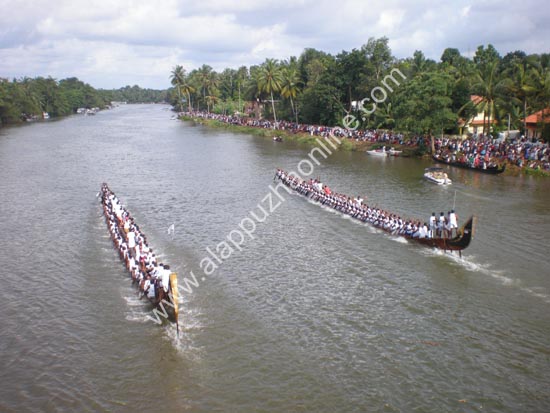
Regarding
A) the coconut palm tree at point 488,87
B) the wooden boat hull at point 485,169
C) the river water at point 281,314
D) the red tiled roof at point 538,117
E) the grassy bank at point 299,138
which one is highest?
the coconut palm tree at point 488,87

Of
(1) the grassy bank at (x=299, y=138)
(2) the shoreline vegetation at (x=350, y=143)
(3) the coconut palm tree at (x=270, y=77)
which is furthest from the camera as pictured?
(3) the coconut palm tree at (x=270, y=77)

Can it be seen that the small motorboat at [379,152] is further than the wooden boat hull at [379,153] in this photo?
Yes

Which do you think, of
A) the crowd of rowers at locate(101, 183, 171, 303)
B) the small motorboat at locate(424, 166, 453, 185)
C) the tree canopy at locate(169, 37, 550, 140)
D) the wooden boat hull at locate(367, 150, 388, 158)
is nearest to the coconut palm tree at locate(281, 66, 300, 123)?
the tree canopy at locate(169, 37, 550, 140)

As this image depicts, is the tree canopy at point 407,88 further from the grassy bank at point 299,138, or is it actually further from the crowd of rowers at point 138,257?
the crowd of rowers at point 138,257

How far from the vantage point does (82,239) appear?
81.7ft

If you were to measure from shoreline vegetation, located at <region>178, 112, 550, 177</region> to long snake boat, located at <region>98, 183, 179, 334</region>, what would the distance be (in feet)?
104

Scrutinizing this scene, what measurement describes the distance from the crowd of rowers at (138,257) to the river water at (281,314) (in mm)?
670

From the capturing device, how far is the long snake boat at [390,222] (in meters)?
21.4

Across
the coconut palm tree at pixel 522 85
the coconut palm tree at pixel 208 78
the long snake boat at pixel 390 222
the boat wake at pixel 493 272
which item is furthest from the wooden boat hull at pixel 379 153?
the coconut palm tree at pixel 208 78

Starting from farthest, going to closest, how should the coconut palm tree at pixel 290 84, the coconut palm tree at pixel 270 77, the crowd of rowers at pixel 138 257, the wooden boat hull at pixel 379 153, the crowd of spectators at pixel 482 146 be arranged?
the coconut palm tree at pixel 290 84, the coconut palm tree at pixel 270 77, the wooden boat hull at pixel 379 153, the crowd of spectators at pixel 482 146, the crowd of rowers at pixel 138 257

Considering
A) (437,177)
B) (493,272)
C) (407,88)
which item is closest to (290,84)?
(407,88)

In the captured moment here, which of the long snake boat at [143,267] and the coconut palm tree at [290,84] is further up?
the coconut palm tree at [290,84]

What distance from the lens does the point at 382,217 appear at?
2633cm

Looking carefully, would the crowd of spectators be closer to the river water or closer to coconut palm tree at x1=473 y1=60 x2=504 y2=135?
coconut palm tree at x1=473 y1=60 x2=504 y2=135
